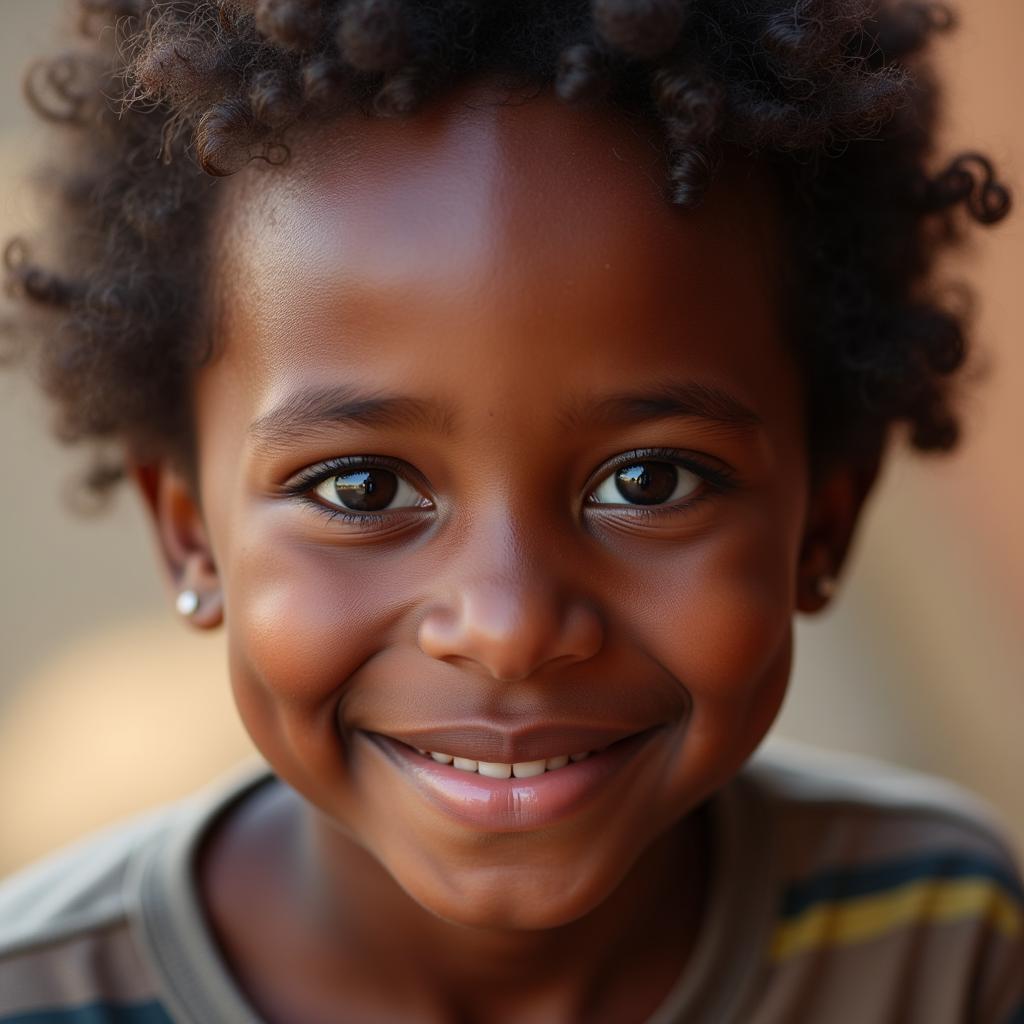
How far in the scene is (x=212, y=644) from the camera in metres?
2.58

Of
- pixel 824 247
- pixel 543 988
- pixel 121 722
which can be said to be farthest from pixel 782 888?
pixel 121 722

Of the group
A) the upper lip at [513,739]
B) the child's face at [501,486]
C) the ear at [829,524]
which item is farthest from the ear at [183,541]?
the ear at [829,524]

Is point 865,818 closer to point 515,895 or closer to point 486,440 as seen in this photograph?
point 515,895

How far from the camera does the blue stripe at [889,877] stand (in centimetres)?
134

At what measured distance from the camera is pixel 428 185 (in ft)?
3.19

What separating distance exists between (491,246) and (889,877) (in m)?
0.76

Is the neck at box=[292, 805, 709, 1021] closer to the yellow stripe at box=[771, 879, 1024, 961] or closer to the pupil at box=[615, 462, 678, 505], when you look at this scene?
the yellow stripe at box=[771, 879, 1024, 961]

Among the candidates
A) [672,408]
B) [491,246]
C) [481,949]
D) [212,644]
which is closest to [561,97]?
[491,246]

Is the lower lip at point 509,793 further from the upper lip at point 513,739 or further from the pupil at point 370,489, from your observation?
the pupil at point 370,489

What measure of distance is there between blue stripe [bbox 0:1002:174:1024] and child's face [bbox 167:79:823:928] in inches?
9.3

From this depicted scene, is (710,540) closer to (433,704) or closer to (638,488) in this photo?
(638,488)

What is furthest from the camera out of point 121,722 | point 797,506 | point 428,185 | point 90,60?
point 121,722

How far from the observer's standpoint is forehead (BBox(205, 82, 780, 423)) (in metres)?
0.95

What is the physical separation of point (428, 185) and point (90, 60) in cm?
44
